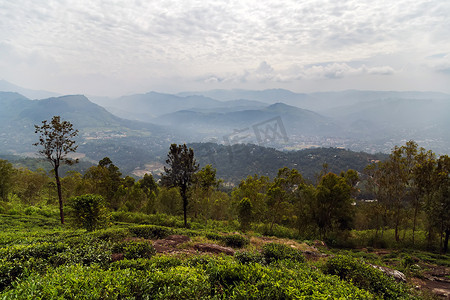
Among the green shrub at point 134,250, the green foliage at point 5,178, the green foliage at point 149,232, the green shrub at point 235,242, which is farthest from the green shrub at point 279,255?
the green foliage at point 5,178

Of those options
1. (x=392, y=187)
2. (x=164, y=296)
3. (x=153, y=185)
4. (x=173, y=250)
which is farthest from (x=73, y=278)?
(x=153, y=185)

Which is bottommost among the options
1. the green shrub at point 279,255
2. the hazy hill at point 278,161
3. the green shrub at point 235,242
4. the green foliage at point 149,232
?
the hazy hill at point 278,161

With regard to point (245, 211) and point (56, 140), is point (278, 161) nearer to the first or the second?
point (245, 211)

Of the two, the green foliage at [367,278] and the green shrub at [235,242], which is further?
the green shrub at [235,242]

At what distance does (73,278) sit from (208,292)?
2.71m

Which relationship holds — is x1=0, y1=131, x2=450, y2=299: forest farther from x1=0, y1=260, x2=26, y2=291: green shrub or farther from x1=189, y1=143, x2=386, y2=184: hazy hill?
x1=189, y1=143, x2=386, y2=184: hazy hill

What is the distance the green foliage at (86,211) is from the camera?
11.9 metres

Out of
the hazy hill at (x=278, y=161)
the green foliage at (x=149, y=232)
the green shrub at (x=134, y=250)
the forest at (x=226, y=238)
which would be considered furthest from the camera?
the hazy hill at (x=278, y=161)

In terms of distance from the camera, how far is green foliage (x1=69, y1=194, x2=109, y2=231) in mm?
11891

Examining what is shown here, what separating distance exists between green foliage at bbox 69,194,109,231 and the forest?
5cm

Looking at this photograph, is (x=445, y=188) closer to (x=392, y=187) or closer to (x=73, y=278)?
(x=392, y=187)

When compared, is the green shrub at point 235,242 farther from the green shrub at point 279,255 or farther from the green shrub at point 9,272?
the green shrub at point 9,272

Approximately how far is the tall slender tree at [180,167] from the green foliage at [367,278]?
1237 cm

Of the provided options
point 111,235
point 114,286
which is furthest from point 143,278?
point 111,235
